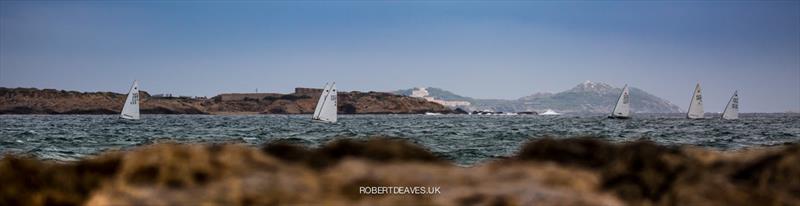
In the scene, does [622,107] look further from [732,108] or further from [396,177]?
[396,177]

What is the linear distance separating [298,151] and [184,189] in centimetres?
170

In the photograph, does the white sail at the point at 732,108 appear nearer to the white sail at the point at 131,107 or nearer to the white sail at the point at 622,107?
the white sail at the point at 622,107

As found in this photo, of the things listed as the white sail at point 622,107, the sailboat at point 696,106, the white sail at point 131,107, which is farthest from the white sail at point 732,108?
the white sail at point 131,107

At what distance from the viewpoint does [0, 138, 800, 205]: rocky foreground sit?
584cm

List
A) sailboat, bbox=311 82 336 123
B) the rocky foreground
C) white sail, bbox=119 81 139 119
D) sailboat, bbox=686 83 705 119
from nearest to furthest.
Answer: the rocky foreground < sailboat, bbox=311 82 336 123 < white sail, bbox=119 81 139 119 < sailboat, bbox=686 83 705 119

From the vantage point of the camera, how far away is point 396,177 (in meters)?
6.66

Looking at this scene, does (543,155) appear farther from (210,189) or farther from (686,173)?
(210,189)

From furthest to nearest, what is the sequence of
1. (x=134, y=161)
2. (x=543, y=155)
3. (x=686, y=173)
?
(x=543, y=155) < (x=686, y=173) < (x=134, y=161)

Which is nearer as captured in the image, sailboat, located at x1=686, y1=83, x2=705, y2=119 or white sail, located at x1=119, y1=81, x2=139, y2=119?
white sail, located at x1=119, y1=81, x2=139, y2=119

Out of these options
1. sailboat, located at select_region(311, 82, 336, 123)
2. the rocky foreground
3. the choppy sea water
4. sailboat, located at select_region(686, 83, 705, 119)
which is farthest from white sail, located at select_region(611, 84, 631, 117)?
the rocky foreground

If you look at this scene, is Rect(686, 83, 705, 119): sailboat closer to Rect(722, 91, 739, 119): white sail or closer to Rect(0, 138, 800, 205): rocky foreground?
Rect(722, 91, 739, 119): white sail

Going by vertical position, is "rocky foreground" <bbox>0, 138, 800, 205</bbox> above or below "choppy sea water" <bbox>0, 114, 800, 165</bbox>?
above

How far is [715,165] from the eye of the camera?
7.73 m

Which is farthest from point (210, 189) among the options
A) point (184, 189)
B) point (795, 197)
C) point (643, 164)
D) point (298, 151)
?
point (795, 197)
